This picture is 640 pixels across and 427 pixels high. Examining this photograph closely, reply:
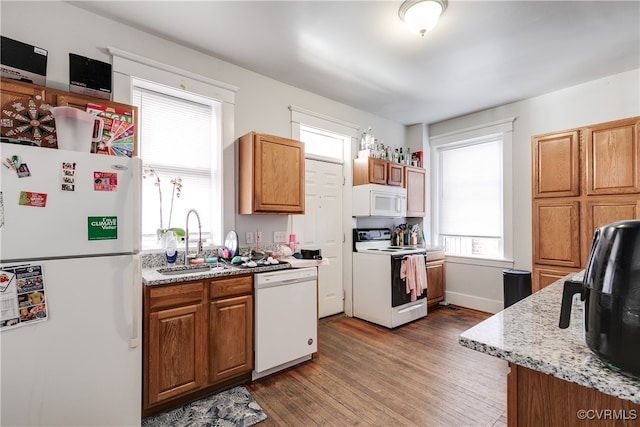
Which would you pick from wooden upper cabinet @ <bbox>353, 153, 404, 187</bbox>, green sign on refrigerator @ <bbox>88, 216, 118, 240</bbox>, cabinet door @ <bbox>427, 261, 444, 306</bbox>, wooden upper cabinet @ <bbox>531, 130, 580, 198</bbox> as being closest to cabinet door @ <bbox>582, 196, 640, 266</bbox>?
wooden upper cabinet @ <bbox>531, 130, 580, 198</bbox>

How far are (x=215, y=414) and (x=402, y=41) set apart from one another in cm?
327

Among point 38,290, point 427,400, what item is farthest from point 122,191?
point 427,400

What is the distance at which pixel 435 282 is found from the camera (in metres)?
4.28

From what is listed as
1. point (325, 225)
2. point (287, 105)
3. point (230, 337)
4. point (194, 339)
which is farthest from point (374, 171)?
point (194, 339)

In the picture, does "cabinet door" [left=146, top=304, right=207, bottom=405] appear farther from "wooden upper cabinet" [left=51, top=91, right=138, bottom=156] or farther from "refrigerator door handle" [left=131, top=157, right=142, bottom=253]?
"wooden upper cabinet" [left=51, top=91, right=138, bottom=156]

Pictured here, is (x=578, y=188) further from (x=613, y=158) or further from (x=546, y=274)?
(x=546, y=274)

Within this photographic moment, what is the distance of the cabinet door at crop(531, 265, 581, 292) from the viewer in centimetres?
303

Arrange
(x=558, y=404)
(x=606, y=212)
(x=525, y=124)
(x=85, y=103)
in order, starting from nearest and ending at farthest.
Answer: (x=558, y=404), (x=85, y=103), (x=606, y=212), (x=525, y=124)

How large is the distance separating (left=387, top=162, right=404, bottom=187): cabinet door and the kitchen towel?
1119mm

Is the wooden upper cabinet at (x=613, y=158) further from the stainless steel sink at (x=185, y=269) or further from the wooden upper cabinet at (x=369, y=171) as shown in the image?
the stainless steel sink at (x=185, y=269)

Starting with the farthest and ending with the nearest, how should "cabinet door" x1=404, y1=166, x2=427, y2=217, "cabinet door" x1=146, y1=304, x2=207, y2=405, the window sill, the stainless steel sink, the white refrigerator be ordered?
"cabinet door" x1=404, y1=166, x2=427, y2=217 → the window sill → the stainless steel sink → "cabinet door" x1=146, y1=304, x2=207, y2=405 → the white refrigerator

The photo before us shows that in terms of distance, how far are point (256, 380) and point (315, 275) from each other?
0.98 metres

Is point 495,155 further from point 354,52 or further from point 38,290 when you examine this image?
point 38,290

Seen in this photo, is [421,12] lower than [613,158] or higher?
higher
